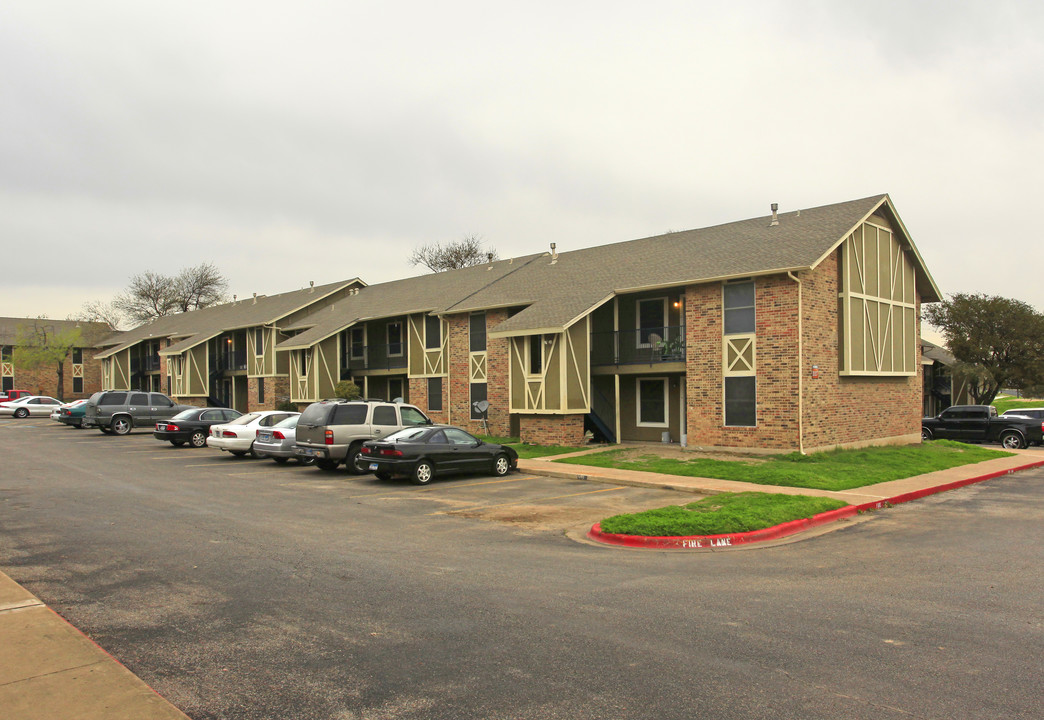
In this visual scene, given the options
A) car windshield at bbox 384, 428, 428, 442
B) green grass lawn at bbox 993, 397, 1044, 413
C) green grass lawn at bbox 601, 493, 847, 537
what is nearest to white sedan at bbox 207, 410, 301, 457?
car windshield at bbox 384, 428, 428, 442

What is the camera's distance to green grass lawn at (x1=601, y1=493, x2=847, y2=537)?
10602 mm

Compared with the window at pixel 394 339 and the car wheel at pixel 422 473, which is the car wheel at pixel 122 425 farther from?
the car wheel at pixel 422 473

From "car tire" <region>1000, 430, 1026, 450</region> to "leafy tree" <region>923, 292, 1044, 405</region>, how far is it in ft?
58.3

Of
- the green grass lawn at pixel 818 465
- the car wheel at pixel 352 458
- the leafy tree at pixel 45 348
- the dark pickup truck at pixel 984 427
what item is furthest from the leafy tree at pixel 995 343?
the leafy tree at pixel 45 348

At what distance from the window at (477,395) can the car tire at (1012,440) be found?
19.3 meters

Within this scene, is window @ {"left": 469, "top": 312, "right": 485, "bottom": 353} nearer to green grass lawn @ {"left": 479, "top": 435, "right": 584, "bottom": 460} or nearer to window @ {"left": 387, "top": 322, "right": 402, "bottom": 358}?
green grass lawn @ {"left": 479, "top": 435, "right": 584, "bottom": 460}

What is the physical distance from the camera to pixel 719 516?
1112 cm

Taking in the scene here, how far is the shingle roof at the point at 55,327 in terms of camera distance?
67.7 metres

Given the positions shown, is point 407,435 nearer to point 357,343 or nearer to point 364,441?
point 364,441

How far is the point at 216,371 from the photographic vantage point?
153ft

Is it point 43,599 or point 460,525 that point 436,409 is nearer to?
point 460,525

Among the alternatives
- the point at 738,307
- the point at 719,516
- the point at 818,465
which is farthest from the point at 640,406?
the point at 719,516

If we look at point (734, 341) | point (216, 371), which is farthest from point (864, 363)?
point (216, 371)

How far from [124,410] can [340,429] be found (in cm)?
1892
